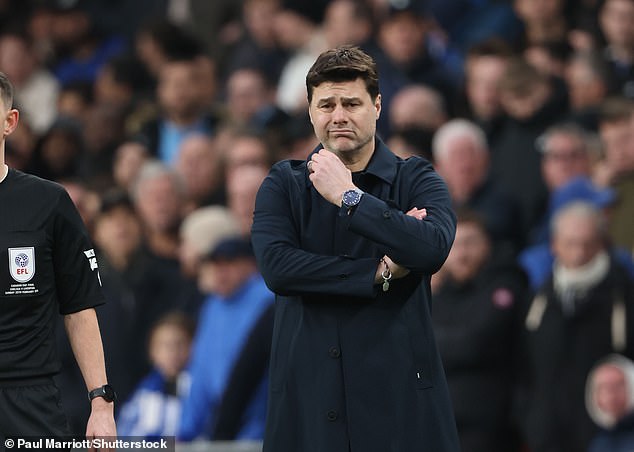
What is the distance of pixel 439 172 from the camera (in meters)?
10.7

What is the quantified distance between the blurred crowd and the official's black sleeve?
399cm

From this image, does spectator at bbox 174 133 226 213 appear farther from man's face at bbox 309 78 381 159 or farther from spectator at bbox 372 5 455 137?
man's face at bbox 309 78 381 159

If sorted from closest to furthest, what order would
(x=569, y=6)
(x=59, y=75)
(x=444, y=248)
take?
1. (x=444, y=248)
2. (x=569, y=6)
3. (x=59, y=75)

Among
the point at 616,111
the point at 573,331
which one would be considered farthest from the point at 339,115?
the point at 616,111

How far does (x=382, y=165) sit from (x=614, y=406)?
3987mm

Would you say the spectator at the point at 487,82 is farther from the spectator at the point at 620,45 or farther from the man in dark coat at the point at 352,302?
the man in dark coat at the point at 352,302

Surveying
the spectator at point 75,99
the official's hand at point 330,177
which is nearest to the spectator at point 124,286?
the spectator at point 75,99

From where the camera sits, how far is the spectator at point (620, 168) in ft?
33.1

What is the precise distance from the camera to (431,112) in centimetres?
1155

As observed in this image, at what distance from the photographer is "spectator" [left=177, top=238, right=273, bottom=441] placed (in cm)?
1001

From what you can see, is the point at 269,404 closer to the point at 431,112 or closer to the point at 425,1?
the point at 431,112

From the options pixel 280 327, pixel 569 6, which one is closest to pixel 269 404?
pixel 280 327

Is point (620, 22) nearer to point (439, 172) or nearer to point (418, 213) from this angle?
point (439, 172)

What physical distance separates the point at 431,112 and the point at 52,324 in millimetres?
6236
